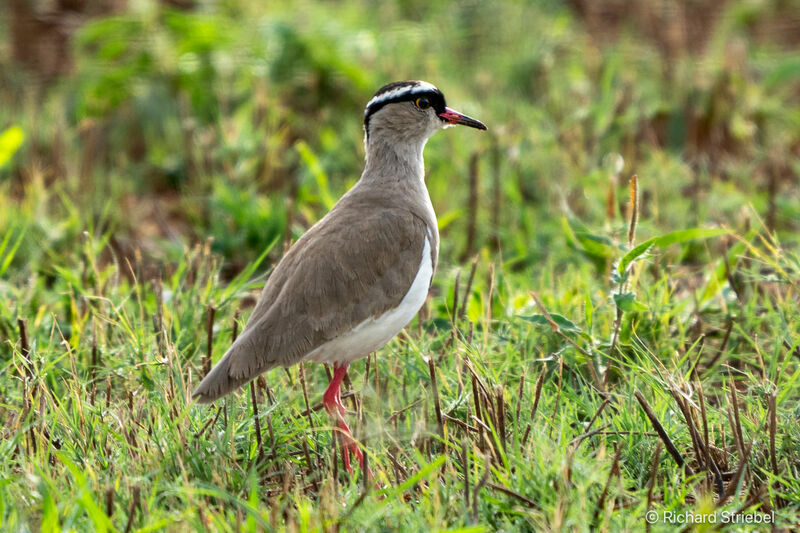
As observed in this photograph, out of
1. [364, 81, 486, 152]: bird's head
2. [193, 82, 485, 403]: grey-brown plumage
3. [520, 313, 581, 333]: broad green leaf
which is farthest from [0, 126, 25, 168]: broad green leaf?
[520, 313, 581, 333]: broad green leaf

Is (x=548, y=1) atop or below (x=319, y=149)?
atop

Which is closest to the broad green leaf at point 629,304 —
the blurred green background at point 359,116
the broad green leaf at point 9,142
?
the blurred green background at point 359,116

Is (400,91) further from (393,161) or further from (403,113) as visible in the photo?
(393,161)

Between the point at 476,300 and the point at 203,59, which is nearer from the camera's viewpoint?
the point at 476,300

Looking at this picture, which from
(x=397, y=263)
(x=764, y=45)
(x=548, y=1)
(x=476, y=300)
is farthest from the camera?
(x=548, y=1)

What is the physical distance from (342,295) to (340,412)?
1.31 feet

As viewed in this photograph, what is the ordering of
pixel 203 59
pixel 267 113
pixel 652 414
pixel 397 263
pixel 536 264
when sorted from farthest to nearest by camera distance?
1. pixel 203 59
2. pixel 267 113
3. pixel 536 264
4. pixel 397 263
5. pixel 652 414

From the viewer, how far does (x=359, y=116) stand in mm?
6941

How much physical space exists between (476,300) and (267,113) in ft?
9.86

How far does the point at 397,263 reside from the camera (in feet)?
11.5

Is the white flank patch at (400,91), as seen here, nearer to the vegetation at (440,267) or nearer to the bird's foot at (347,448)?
the vegetation at (440,267)

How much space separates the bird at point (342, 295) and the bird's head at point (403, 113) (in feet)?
1.09

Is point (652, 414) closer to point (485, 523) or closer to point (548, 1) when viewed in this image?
point (485, 523)

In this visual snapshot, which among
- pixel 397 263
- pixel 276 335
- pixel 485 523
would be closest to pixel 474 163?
pixel 397 263
